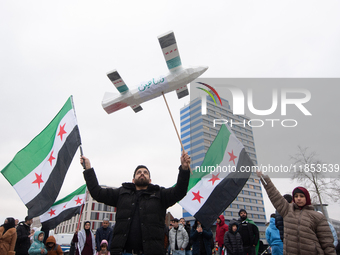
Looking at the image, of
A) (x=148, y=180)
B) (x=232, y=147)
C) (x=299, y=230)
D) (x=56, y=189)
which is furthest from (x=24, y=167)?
(x=299, y=230)

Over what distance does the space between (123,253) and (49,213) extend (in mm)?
6816

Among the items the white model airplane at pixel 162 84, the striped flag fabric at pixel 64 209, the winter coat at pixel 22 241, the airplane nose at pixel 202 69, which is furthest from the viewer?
the striped flag fabric at pixel 64 209

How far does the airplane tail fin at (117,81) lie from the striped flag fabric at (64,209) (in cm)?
371

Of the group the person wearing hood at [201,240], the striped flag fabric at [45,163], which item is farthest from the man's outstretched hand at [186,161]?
the person wearing hood at [201,240]

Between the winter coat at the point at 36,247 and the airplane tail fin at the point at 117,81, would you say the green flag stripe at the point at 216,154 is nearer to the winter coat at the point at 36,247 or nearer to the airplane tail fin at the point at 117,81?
the airplane tail fin at the point at 117,81

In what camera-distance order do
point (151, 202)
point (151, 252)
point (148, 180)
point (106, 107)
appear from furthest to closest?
point (106, 107)
point (148, 180)
point (151, 202)
point (151, 252)

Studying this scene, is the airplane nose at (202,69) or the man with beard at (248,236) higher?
the airplane nose at (202,69)

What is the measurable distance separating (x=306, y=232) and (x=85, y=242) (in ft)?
21.0

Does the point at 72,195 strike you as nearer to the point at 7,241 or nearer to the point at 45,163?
the point at 7,241

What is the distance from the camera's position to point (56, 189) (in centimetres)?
539

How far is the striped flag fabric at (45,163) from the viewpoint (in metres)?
5.29

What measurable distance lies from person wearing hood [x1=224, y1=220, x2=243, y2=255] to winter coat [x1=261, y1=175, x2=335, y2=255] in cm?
317

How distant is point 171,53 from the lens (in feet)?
20.5

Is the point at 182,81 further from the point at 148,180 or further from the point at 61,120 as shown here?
the point at 148,180
